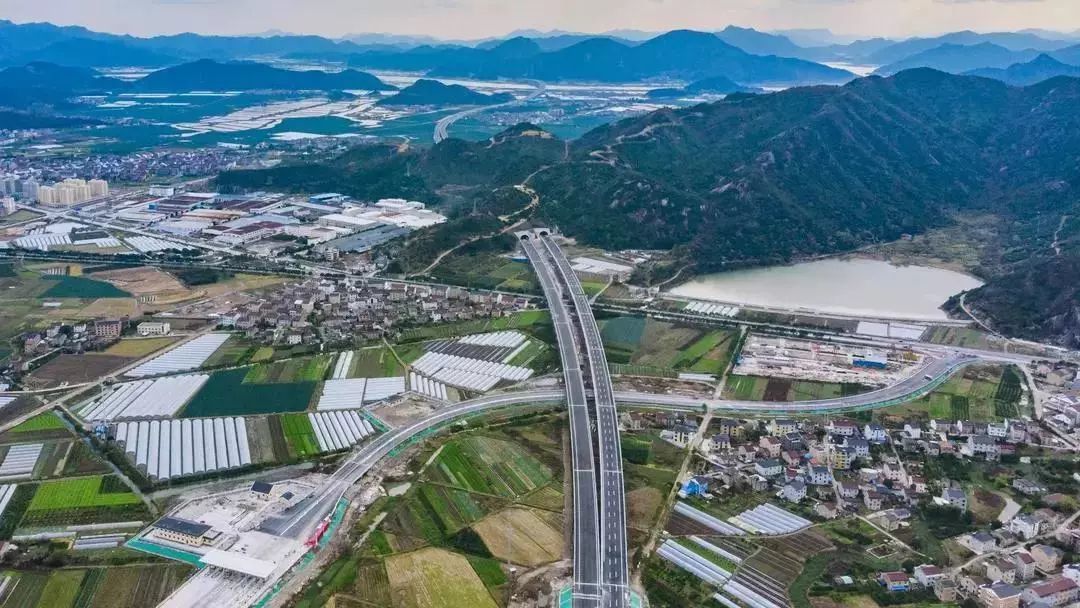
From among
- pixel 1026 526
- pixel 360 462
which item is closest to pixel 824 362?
pixel 1026 526

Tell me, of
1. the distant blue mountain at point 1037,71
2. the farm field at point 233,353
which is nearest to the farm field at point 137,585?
the farm field at point 233,353

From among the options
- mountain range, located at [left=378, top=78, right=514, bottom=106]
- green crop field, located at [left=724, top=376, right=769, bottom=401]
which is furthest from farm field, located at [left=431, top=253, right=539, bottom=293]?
mountain range, located at [left=378, top=78, right=514, bottom=106]

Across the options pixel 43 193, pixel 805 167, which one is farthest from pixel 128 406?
pixel 805 167

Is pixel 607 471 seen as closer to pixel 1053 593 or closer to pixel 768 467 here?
pixel 768 467

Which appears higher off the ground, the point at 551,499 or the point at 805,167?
Result: the point at 805,167

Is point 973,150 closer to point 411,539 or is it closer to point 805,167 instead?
point 805,167

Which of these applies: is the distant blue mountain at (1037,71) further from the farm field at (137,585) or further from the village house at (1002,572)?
the farm field at (137,585)

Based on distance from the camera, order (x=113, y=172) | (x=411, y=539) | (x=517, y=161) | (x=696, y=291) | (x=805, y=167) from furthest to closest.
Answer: (x=113, y=172) → (x=517, y=161) → (x=805, y=167) → (x=696, y=291) → (x=411, y=539)
